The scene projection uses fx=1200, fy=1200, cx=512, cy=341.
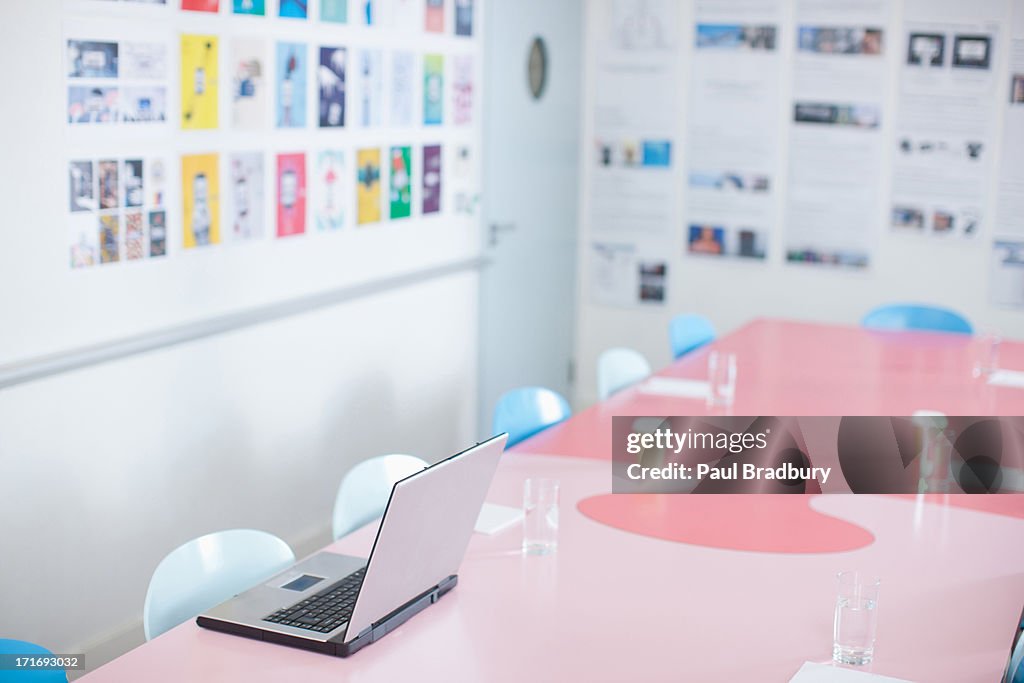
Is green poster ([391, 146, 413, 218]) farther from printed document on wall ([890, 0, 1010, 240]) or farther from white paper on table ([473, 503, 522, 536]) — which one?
printed document on wall ([890, 0, 1010, 240])

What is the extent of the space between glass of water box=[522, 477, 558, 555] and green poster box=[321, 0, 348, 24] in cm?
220

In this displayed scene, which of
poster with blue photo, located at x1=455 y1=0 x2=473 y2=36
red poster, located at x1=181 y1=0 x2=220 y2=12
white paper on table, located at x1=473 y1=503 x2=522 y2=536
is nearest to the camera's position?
white paper on table, located at x1=473 y1=503 x2=522 y2=536

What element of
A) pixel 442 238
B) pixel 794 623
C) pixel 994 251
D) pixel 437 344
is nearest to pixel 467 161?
pixel 442 238

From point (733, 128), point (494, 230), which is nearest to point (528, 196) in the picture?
point (494, 230)

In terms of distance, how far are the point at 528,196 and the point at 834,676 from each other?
12.8ft

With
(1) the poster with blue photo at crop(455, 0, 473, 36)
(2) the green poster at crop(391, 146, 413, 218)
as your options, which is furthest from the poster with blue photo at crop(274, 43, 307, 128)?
(1) the poster with blue photo at crop(455, 0, 473, 36)

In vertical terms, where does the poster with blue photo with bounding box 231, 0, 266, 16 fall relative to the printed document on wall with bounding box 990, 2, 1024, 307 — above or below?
above

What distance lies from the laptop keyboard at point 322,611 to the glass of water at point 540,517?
0.41m

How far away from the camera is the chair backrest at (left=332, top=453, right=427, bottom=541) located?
274cm

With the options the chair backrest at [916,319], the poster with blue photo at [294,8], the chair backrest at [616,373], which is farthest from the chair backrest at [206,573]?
the chair backrest at [916,319]

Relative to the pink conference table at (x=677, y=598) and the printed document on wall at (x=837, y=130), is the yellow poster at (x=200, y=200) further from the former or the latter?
the printed document on wall at (x=837, y=130)

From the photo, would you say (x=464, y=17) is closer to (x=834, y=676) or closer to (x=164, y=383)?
(x=164, y=383)

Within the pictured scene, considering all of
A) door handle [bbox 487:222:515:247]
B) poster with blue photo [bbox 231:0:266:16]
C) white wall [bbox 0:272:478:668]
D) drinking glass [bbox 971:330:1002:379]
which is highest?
poster with blue photo [bbox 231:0:266:16]

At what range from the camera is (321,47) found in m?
4.08
